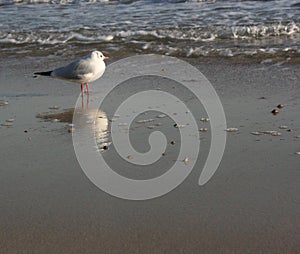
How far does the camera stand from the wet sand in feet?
10.2

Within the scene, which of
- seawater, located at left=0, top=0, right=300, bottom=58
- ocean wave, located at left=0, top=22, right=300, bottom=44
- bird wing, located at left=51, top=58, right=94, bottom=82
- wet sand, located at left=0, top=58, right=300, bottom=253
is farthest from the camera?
ocean wave, located at left=0, top=22, right=300, bottom=44

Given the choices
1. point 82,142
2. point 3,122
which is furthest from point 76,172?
point 3,122

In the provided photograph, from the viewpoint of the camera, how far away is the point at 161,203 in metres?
3.57

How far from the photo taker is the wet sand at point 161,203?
10.2 ft

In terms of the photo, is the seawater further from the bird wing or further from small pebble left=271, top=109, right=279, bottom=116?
small pebble left=271, top=109, right=279, bottom=116

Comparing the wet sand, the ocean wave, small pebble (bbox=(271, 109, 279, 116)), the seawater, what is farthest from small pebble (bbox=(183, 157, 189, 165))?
the ocean wave

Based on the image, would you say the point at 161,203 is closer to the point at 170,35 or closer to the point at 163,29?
the point at 170,35

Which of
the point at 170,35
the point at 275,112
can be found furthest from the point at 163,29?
the point at 275,112

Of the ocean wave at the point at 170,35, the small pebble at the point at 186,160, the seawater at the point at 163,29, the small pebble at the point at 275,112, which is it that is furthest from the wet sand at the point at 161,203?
the ocean wave at the point at 170,35

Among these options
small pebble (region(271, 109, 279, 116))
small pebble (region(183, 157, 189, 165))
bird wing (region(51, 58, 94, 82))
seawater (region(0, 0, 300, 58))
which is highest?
bird wing (region(51, 58, 94, 82))

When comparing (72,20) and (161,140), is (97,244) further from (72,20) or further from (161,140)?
(72,20)

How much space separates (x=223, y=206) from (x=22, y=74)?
170 inches

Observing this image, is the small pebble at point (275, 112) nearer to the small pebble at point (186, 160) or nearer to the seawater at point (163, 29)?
the small pebble at point (186, 160)

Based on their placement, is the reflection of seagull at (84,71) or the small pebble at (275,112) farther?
the reflection of seagull at (84,71)
